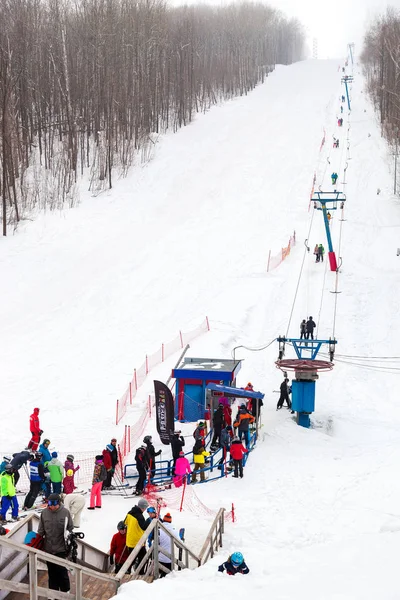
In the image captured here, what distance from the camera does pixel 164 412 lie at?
1536cm

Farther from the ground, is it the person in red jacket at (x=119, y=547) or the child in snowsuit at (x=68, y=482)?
the person in red jacket at (x=119, y=547)

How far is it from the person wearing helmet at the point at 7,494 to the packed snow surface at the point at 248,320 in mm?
1354

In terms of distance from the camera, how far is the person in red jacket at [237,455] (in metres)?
13.7

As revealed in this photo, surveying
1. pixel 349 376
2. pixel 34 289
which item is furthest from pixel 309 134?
pixel 349 376

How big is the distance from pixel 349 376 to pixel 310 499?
9837 millimetres

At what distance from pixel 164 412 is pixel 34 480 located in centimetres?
386

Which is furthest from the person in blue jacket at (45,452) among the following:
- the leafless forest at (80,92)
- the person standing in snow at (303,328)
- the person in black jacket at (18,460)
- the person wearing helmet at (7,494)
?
the leafless forest at (80,92)

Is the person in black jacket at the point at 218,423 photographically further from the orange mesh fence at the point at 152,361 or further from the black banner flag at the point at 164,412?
the orange mesh fence at the point at 152,361

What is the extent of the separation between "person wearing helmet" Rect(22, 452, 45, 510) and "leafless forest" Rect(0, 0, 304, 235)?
24566mm

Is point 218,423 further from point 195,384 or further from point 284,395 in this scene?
point 284,395

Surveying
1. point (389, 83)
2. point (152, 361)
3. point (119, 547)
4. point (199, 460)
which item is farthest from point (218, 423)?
point (389, 83)

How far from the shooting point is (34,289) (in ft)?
99.2

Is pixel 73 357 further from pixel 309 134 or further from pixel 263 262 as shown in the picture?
pixel 309 134

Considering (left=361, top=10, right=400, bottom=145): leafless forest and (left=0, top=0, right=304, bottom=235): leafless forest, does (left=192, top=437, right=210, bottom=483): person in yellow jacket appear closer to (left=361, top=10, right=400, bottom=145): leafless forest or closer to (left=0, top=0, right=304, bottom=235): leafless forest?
(left=0, top=0, right=304, bottom=235): leafless forest
